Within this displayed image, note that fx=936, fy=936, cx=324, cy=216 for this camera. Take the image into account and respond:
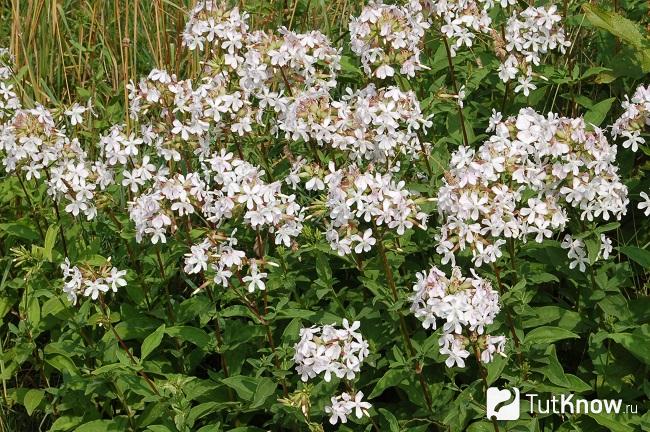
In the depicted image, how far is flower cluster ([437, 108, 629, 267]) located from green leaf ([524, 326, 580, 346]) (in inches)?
11.7

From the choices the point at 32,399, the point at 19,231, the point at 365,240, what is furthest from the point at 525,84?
the point at 32,399

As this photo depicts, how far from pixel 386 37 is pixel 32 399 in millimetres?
1652

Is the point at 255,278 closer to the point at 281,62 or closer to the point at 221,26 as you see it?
the point at 281,62

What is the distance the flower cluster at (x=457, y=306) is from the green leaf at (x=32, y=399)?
4.68ft

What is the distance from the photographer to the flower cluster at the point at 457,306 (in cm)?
224

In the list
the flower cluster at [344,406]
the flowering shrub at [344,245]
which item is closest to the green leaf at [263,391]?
the flowering shrub at [344,245]

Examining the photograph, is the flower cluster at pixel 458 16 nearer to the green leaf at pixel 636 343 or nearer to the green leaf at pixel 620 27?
the green leaf at pixel 620 27

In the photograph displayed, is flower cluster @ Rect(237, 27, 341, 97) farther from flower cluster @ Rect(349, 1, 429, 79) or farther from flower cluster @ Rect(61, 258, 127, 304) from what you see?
flower cluster @ Rect(61, 258, 127, 304)

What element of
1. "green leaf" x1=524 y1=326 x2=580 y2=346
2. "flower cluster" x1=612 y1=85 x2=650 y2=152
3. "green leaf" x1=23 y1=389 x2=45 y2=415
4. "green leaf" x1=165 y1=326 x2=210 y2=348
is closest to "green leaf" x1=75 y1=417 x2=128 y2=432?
"green leaf" x1=23 y1=389 x2=45 y2=415

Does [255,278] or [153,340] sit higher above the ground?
[255,278]

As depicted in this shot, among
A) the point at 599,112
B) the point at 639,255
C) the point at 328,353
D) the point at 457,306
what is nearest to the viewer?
the point at 457,306

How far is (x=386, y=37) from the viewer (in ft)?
9.29

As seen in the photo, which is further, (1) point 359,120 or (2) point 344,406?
(1) point 359,120

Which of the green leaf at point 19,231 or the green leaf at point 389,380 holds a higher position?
the green leaf at point 19,231
